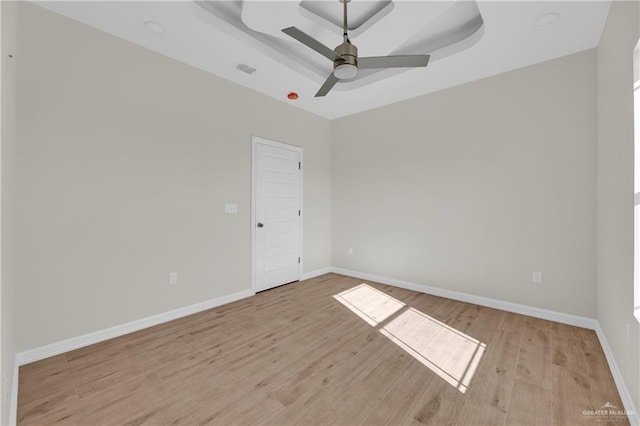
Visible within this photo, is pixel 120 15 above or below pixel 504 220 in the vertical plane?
above

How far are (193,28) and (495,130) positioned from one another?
3.52 meters

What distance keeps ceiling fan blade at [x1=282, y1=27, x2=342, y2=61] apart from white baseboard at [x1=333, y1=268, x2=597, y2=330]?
3265mm

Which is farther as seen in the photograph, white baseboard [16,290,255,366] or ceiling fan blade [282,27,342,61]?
white baseboard [16,290,255,366]

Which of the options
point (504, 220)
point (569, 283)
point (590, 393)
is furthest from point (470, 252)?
point (590, 393)

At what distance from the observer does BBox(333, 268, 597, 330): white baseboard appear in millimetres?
2821

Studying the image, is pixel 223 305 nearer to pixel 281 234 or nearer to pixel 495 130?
pixel 281 234

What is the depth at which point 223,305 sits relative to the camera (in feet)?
11.2

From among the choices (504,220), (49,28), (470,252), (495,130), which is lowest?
(470,252)

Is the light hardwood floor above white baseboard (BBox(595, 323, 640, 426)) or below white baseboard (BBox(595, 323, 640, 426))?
below

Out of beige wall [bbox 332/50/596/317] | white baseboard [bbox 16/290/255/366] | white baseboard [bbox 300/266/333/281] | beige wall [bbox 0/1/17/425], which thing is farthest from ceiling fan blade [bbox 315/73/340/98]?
white baseboard [bbox 300/266/333/281]

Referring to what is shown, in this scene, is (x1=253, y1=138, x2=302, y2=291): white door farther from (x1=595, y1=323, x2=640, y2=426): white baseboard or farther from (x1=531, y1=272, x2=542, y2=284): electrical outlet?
(x1=595, y1=323, x2=640, y2=426): white baseboard

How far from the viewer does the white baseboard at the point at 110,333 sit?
2.18 m

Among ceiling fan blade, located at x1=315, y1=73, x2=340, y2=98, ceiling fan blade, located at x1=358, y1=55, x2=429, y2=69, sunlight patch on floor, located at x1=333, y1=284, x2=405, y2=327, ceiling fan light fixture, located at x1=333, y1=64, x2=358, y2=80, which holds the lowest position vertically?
sunlight patch on floor, located at x1=333, y1=284, x2=405, y2=327

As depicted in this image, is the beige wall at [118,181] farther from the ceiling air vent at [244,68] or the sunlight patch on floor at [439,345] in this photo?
the sunlight patch on floor at [439,345]
